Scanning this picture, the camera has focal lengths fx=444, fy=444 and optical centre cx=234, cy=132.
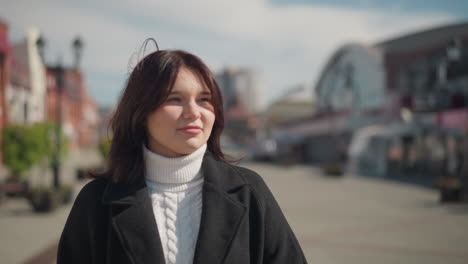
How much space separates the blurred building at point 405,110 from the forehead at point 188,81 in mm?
14672

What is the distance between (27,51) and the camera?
111 ft

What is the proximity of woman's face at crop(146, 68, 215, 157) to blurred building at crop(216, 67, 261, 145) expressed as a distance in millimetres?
84976

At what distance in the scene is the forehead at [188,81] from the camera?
6.04 ft

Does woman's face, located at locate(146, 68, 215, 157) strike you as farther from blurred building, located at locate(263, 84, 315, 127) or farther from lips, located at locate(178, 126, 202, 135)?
blurred building, located at locate(263, 84, 315, 127)

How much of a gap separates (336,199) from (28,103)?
25.2 meters

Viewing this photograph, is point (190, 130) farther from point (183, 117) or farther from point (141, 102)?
point (141, 102)

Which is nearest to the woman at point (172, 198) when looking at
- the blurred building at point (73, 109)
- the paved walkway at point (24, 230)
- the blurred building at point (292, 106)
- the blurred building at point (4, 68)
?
the paved walkway at point (24, 230)

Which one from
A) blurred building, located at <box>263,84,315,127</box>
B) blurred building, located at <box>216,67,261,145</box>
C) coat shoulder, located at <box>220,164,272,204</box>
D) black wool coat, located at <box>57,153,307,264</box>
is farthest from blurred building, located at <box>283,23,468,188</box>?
blurred building, located at <box>216,67,261,145</box>

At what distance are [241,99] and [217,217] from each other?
3824 inches

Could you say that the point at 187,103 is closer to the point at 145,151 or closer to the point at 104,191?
the point at 145,151

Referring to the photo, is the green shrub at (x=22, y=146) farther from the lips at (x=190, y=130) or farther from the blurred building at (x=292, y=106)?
the blurred building at (x=292, y=106)

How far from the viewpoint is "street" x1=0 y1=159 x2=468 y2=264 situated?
688cm

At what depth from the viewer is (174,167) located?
1924 mm

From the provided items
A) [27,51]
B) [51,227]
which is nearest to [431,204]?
→ [51,227]
